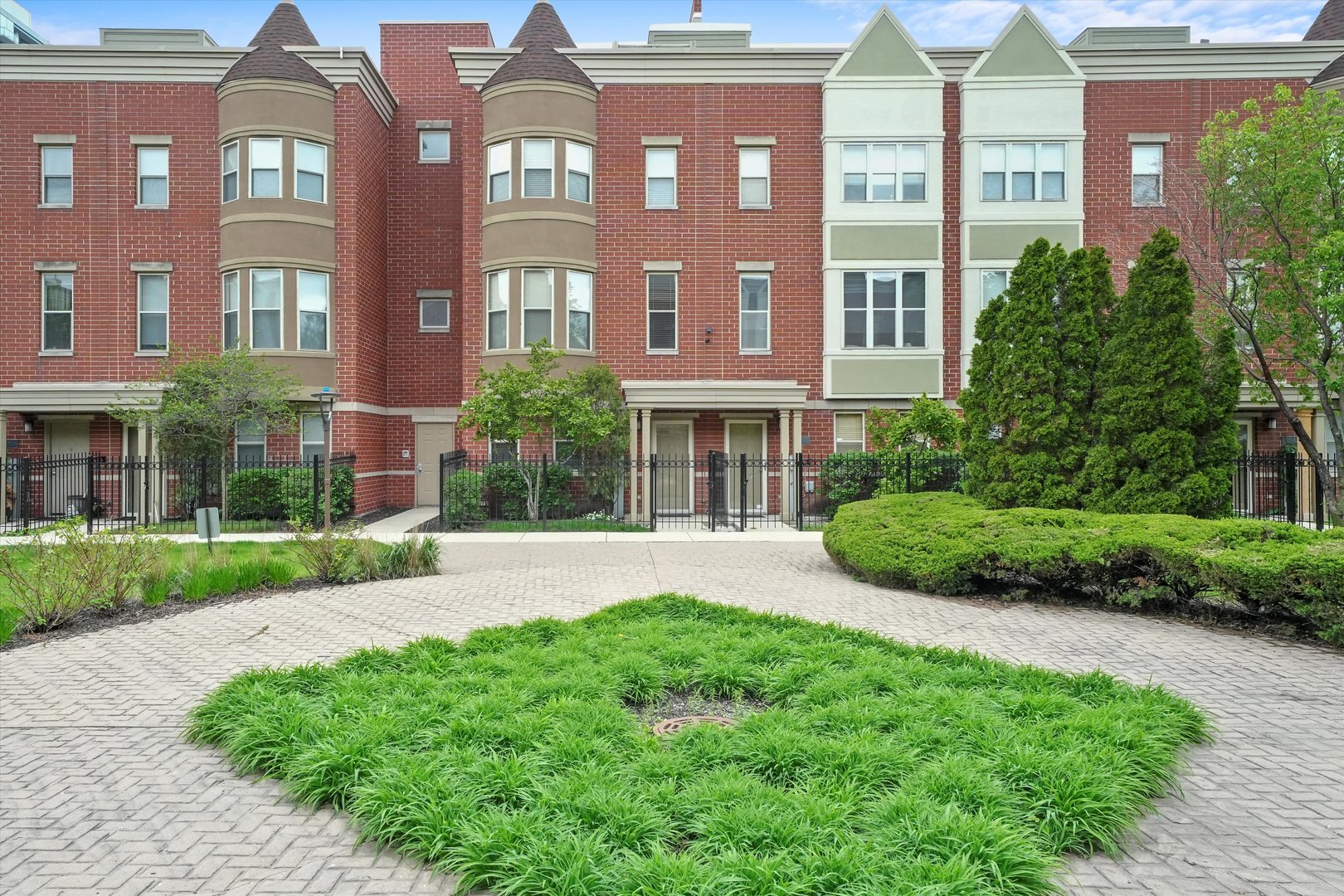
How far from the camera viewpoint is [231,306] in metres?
21.7

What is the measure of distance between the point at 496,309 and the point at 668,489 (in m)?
6.71

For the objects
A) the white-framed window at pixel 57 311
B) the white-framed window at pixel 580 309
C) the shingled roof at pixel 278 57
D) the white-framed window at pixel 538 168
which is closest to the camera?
the shingled roof at pixel 278 57

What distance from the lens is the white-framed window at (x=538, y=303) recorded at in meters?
21.6

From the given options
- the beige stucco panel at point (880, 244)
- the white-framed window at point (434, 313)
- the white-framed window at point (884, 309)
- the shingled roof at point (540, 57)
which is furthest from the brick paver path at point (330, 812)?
the shingled roof at point (540, 57)

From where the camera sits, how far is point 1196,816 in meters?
4.07

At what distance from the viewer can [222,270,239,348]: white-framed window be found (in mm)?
21453

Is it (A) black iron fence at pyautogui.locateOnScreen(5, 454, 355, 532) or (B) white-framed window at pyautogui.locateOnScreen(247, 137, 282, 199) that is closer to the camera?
(A) black iron fence at pyautogui.locateOnScreen(5, 454, 355, 532)

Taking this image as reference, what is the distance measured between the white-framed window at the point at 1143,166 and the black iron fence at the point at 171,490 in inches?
866

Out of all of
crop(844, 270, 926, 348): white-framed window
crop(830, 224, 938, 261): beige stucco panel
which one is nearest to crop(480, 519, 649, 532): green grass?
crop(844, 270, 926, 348): white-framed window

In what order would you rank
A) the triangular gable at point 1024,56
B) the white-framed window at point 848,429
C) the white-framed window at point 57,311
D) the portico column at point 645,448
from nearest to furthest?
the portico column at point 645,448, the triangular gable at point 1024,56, the white-framed window at point 57,311, the white-framed window at point 848,429

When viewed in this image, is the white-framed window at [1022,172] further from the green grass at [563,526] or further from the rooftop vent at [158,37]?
the rooftop vent at [158,37]

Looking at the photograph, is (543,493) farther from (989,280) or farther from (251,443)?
(989,280)

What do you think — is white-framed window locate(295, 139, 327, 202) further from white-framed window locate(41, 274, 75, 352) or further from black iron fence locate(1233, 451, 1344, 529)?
black iron fence locate(1233, 451, 1344, 529)

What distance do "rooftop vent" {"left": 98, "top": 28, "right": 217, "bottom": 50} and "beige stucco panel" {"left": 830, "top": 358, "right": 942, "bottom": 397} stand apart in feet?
66.6
